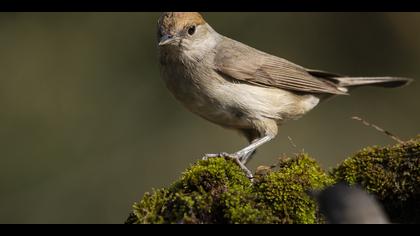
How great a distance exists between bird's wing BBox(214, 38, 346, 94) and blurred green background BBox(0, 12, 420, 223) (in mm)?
2439

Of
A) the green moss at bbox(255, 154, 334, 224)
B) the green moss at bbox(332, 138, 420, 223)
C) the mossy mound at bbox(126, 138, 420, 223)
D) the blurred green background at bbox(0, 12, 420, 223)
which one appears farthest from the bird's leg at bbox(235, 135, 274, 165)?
the blurred green background at bbox(0, 12, 420, 223)

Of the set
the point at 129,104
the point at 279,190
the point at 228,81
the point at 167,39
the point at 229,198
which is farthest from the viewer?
the point at 129,104

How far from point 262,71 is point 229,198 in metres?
2.46

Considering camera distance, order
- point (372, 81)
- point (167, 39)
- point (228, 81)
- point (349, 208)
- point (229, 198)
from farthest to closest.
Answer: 1. point (372, 81)
2. point (228, 81)
3. point (167, 39)
4. point (229, 198)
5. point (349, 208)

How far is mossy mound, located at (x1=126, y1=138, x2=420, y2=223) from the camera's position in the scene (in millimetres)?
3936

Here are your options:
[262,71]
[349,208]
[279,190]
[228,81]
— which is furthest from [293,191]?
[262,71]

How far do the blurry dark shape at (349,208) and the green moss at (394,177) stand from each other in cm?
58

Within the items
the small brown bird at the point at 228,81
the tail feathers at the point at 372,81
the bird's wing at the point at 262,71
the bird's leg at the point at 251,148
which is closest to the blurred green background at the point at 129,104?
the tail feathers at the point at 372,81

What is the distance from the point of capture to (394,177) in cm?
431

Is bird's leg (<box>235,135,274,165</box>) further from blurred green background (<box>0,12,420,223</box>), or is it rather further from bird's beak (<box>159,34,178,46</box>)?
blurred green background (<box>0,12,420,223</box>)

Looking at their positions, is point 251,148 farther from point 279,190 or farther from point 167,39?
point 279,190

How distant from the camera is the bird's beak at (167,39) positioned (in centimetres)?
558

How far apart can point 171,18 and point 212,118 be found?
3.15 ft
